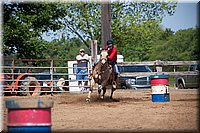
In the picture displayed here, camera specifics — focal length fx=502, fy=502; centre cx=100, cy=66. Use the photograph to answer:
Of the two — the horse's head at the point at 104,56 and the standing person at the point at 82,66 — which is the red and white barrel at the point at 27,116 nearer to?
the horse's head at the point at 104,56

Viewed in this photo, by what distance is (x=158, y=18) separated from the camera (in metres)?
42.3

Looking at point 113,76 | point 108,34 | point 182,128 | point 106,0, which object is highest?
point 106,0

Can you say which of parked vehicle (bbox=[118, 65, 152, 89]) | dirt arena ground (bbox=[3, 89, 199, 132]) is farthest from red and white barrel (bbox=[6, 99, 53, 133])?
parked vehicle (bbox=[118, 65, 152, 89])

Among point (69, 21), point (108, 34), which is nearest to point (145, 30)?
point (69, 21)

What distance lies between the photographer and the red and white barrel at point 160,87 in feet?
49.4

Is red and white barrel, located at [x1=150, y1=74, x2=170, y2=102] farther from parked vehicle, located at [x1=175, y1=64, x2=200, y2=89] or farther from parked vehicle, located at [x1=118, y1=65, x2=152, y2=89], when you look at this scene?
parked vehicle, located at [x1=118, y1=65, x2=152, y2=89]

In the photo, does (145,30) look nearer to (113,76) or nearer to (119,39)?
(119,39)

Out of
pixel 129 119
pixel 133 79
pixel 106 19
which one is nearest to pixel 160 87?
pixel 129 119

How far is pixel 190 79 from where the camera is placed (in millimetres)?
26031

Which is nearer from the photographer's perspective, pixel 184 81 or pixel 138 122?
pixel 138 122

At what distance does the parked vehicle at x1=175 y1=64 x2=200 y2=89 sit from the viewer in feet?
77.1

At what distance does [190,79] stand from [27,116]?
21070mm

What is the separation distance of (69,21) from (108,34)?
75.6ft

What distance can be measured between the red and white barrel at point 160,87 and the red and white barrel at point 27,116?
955 cm
